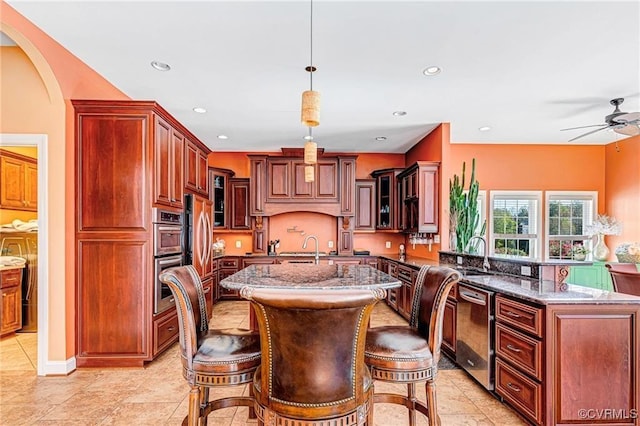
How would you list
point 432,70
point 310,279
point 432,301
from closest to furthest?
point 432,301 < point 310,279 < point 432,70

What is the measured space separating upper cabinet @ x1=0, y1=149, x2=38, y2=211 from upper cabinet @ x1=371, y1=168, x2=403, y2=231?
5.25m

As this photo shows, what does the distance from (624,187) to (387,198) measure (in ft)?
12.8

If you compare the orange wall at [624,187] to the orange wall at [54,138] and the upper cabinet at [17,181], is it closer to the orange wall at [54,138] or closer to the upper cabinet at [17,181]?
the orange wall at [54,138]

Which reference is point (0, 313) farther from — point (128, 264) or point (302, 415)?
point (302, 415)

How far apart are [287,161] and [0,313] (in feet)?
14.3

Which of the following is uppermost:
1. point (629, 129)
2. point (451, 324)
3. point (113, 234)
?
point (629, 129)

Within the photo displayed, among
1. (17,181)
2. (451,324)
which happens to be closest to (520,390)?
(451,324)

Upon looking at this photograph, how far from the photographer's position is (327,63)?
313cm

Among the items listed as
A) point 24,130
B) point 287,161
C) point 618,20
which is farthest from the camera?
point 287,161

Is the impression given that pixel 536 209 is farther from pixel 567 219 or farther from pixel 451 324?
pixel 451 324

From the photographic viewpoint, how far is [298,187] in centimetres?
622

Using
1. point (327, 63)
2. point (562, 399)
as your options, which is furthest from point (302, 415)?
point (327, 63)

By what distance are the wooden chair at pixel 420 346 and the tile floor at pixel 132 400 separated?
2.16ft

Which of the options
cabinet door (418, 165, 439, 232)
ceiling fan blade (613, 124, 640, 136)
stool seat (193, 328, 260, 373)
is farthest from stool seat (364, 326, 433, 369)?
ceiling fan blade (613, 124, 640, 136)
